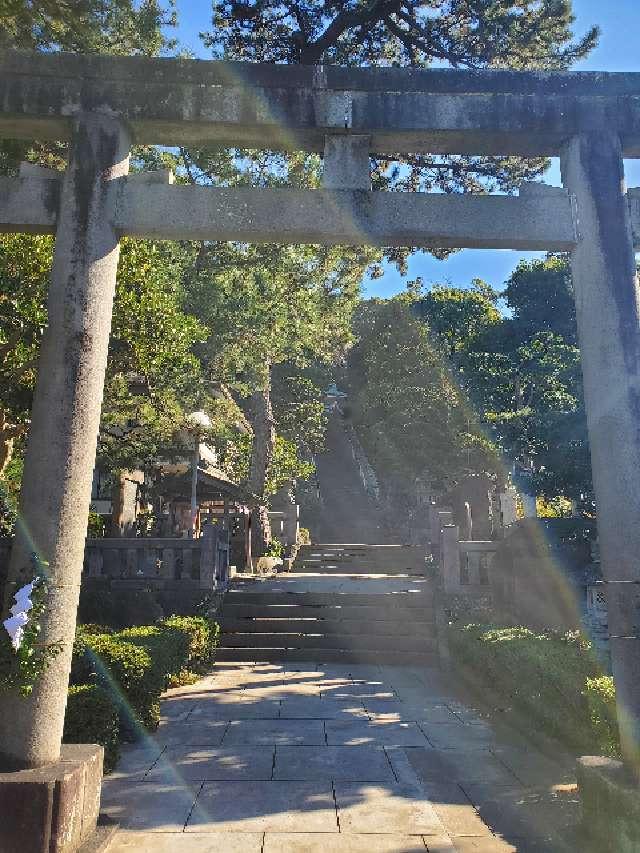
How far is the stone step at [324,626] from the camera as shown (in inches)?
479

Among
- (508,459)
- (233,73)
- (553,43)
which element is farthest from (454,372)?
(233,73)

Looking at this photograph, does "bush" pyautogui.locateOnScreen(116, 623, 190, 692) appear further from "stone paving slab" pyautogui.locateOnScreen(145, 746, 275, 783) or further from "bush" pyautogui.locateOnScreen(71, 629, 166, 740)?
"stone paving slab" pyautogui.locateOnScreen(145, 746, 275, 783)

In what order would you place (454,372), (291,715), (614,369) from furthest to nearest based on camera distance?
(454,372)
(291,715)
(614,369)

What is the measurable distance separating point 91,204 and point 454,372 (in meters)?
24.8

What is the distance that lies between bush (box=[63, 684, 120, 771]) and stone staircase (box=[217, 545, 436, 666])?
224 inches

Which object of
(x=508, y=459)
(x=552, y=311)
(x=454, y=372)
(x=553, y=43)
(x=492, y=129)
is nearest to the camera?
(x=492, y=129)

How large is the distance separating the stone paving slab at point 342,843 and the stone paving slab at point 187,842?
0.13 meters

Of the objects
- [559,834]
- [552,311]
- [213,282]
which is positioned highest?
[552,311]

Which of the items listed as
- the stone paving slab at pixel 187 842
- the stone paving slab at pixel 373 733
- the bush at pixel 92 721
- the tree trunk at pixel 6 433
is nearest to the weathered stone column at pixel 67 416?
the stone paving slab at pixel 187 842

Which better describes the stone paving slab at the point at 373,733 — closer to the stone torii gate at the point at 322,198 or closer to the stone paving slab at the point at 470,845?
the stone paving slab at the point at 470,845

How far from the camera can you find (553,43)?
10492mm

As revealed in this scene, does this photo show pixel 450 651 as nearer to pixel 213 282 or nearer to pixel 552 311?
pixel 213 282

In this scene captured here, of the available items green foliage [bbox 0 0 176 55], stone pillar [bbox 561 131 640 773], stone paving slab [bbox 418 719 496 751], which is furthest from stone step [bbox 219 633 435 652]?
green foliage [bbox 0 0 176 55]

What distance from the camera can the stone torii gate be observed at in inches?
179
